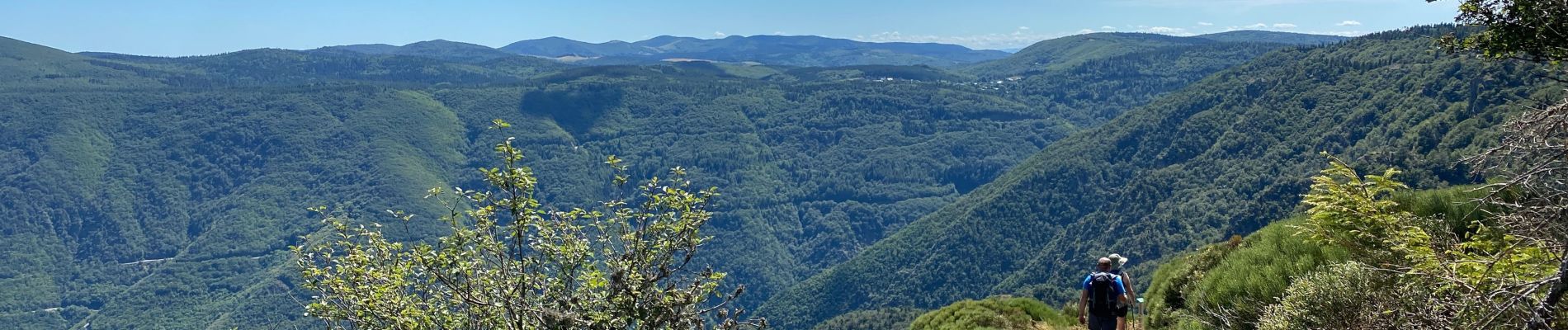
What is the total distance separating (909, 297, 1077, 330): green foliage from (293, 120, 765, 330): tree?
10.7m

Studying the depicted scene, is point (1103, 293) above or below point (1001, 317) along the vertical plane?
above

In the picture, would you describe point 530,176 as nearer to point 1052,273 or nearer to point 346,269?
point 346,269

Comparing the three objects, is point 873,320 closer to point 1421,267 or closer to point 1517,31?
point 1517,31

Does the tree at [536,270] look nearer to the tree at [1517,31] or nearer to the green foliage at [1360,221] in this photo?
the green foliage at [1360,221]

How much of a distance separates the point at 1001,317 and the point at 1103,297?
254 inches

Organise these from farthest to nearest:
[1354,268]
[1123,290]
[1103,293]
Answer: [1103,293] < [1123,290] < [1354,268]

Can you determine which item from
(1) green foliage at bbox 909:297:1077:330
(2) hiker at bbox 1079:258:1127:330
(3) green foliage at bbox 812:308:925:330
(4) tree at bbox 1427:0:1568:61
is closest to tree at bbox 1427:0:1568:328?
(4) tree at bbox 1427:0:1568:61

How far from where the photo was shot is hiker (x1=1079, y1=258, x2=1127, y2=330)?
41.5 ft

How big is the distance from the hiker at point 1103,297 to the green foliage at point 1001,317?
5.16 metres

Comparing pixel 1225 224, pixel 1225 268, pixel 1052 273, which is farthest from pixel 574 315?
pixel 1052 273

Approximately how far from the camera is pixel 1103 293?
504 inches

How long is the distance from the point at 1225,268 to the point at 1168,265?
6513 mm

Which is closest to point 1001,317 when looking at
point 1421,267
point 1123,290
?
point 1123,290

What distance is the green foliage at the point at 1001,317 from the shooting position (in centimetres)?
1866
